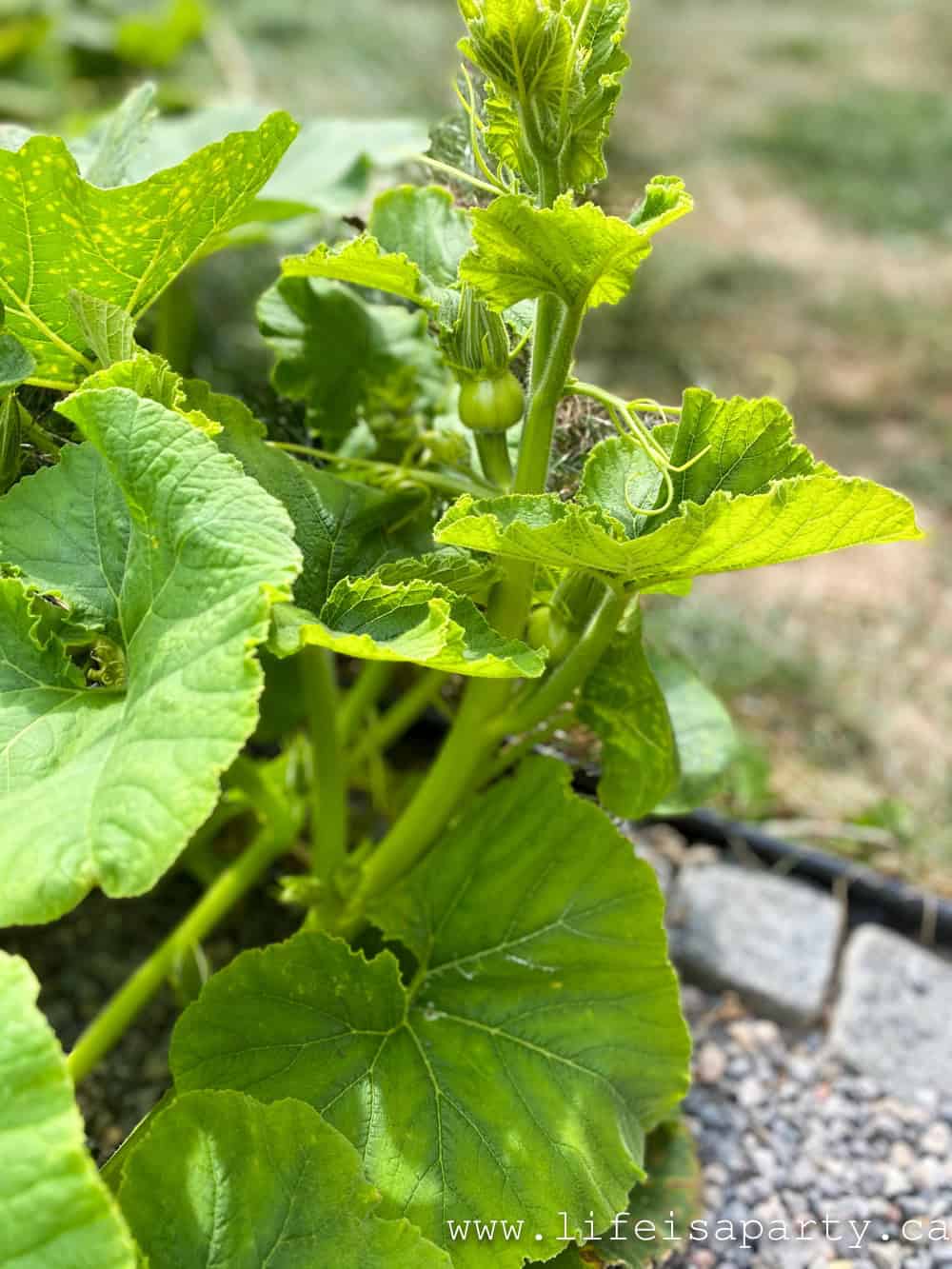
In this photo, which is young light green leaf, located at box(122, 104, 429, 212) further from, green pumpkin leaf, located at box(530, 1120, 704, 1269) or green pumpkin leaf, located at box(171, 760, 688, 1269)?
green pumpkin leaf, located at box(530, 1120, 704, 1269)

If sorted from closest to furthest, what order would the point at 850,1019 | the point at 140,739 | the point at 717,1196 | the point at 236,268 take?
the point at 140,739, the point at 717,1196, the point at 850,1019, the point at 236,268

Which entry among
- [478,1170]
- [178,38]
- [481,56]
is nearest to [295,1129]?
[478,1170]

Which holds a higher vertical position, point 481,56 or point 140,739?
point 481,56

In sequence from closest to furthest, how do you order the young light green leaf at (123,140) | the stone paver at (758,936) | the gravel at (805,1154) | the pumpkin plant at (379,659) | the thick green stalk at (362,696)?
1. the pumpkin plant at (379,659)
2. the young light green leaf at (123,140)
3. the gravel at (805,1154)
4. the thick green stalk at (362,696)
5. the stone paver at (758,936)

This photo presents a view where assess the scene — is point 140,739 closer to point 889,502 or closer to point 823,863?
point 889,502

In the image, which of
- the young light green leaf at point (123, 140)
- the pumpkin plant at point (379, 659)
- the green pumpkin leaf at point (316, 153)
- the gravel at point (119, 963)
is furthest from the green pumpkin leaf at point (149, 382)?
the gravel at point (119, 963)

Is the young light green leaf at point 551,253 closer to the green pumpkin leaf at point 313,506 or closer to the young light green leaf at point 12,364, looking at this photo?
the green pumpkin leaf at point 313,506
